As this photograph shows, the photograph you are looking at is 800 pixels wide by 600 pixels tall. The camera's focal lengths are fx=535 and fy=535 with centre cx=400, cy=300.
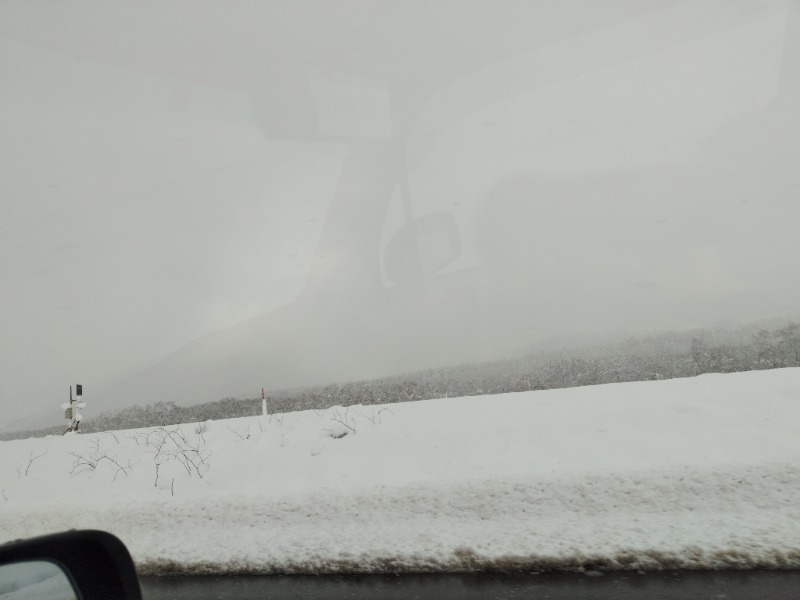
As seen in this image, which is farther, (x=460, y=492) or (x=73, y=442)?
(x=73, y=442)

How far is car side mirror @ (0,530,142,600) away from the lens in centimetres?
170

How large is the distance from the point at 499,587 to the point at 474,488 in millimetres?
2129

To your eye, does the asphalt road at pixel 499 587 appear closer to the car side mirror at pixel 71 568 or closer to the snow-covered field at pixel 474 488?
the snow-covered field at pixel 474 488

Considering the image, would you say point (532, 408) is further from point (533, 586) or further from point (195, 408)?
point (195, 408)

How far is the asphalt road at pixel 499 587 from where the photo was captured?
441cm

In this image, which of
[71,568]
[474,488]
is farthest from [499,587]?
[71,568]

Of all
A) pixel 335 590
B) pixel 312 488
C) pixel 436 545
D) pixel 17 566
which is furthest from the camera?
pixel 312 488

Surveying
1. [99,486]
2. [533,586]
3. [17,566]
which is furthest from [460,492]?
[99,486]

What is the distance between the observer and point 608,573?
16.6 ft

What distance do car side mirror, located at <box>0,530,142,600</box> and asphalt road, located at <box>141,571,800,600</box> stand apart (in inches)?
145

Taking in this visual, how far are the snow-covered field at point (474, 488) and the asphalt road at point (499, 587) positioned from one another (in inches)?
12.2

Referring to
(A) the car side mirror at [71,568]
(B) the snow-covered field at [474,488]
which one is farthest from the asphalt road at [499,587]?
(A) the car side mirror at [71,568]

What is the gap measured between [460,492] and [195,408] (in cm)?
6732

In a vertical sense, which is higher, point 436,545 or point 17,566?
point 17,566
